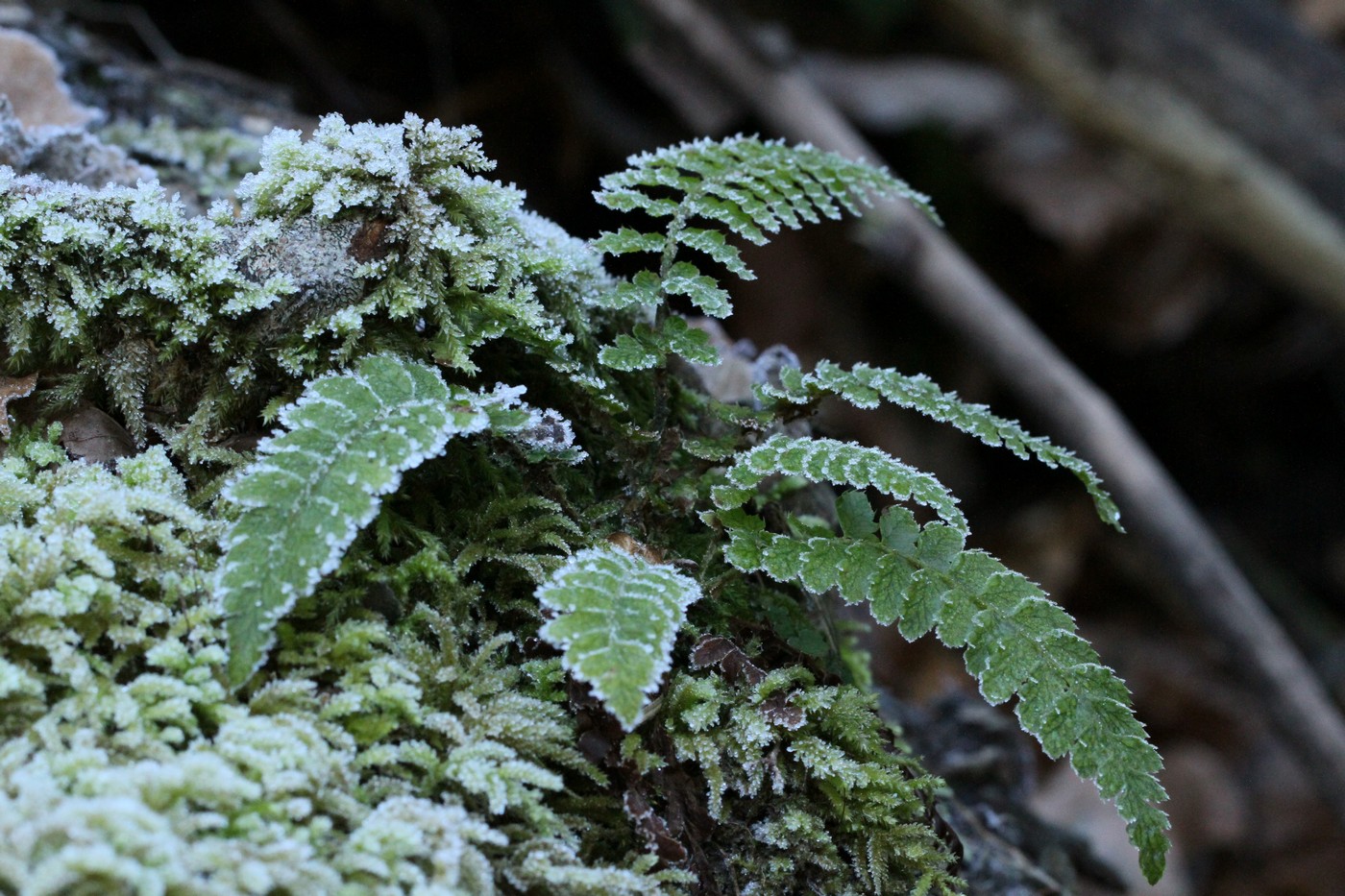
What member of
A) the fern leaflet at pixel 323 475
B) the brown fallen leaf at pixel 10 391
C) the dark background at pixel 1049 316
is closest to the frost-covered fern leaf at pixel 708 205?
the fern leaflet at pixel 323 475

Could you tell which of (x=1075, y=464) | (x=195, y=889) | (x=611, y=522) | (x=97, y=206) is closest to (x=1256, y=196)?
(x=1075, y=464)

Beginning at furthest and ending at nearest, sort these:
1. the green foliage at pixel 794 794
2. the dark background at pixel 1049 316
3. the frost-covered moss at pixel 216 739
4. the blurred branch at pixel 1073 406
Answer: the dark background at pixel 1049 316 → the blurred branch at pixel 1073 406 → the green foliage at pixel 794 794 → the frost-covered moss at pixel 216 739

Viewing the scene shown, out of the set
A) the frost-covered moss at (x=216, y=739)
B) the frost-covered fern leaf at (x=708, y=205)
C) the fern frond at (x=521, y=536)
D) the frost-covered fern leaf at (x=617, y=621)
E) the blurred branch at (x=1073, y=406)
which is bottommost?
the frost-covered moss at (x=216, y=739)

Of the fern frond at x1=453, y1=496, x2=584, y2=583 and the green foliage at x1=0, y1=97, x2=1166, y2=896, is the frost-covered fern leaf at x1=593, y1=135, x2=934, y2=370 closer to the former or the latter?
the green foliage at x1=0, y1=97, x2=1166, y2=896

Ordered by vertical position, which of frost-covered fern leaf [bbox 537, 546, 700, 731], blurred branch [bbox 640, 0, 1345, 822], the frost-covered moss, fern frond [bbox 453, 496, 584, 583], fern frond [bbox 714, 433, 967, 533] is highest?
blurred branch [bbox 640, 0, 1345, 822]

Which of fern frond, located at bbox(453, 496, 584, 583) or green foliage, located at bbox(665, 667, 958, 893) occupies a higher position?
fern frond, located at bbox(453, 496, 584, 583)

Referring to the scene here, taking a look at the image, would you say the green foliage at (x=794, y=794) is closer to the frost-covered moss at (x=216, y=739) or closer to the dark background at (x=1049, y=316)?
the frost-covered moss at (x=216, y=739)

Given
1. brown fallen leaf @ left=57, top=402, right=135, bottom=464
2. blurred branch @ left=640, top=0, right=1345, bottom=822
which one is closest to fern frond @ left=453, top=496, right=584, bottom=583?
brown fallen leaf @ left=57, top=402, right=135, bottom=464
